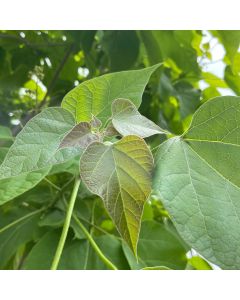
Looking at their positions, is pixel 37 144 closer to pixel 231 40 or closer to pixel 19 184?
pixel 19 184

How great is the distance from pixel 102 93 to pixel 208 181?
11 centimetres

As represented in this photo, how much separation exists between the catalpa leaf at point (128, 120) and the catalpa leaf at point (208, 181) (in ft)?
0.08

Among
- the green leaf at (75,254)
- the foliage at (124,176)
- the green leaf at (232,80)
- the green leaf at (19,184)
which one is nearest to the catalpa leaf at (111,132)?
the foliage at (124,176)

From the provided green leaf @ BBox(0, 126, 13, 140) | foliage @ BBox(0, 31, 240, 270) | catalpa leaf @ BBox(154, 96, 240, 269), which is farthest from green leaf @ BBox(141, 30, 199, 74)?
catalpa leaf @ BBox(154, 96, 240, 269)

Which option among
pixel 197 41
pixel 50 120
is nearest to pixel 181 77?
pixel 197 41

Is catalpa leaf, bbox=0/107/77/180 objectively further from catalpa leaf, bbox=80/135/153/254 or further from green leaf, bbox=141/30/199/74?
green leaf, bbox=141/30/199/74

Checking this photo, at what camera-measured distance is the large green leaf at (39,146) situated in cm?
29

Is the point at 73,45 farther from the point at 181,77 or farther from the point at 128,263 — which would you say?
the point at 128,263

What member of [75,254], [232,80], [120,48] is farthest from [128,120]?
[232,80]

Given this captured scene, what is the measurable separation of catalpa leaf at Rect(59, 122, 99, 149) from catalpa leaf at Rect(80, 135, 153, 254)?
0.01 m

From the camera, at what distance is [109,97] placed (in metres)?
0.37

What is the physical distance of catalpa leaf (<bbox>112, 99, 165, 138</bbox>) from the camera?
0.97 feet

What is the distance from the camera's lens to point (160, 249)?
0.56m

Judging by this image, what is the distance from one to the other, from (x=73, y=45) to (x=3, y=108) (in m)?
0.23
